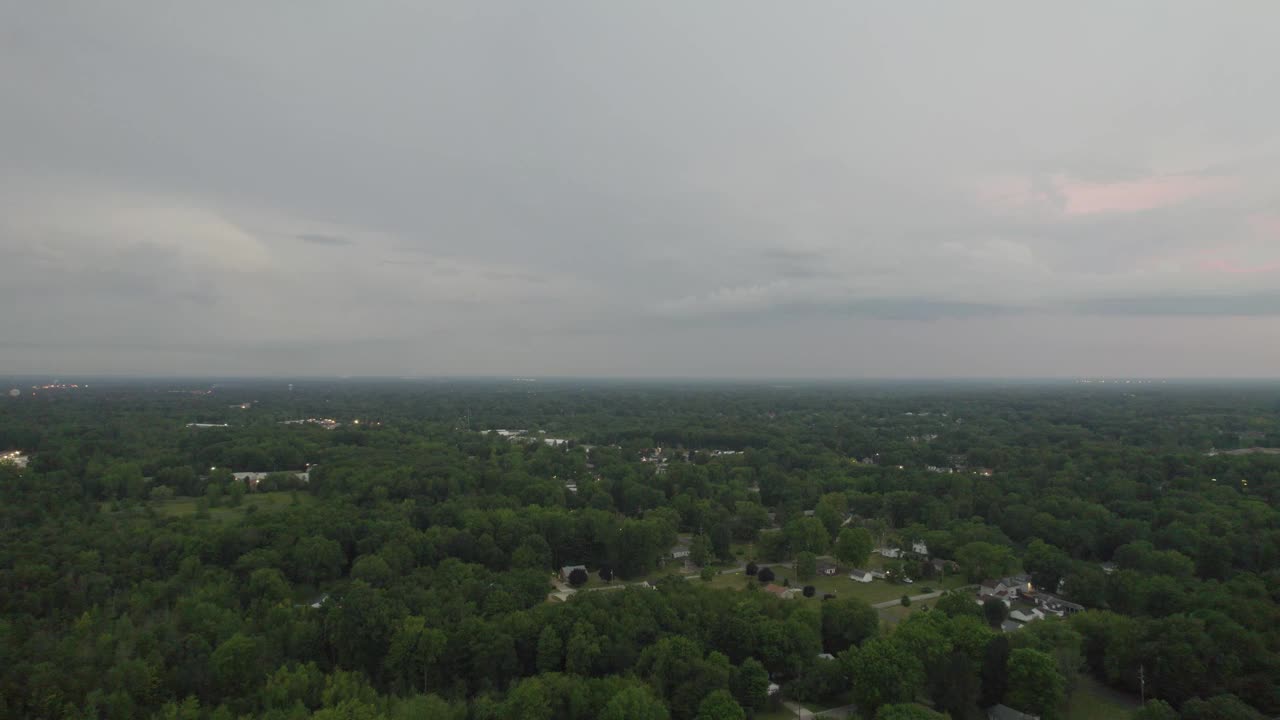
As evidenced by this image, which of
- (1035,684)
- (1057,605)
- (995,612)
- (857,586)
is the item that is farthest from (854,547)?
(1035,684)

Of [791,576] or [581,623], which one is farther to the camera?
[791,576]

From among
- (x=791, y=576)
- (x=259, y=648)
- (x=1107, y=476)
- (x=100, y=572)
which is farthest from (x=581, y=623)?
(x=1107, y=476)

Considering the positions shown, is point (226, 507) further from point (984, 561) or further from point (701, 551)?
point (984, 561)

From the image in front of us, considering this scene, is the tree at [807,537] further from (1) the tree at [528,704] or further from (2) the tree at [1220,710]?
(1) the tree at [528,704]

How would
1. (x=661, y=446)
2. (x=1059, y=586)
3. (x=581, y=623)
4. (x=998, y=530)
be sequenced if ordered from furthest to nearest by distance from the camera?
(x=661, y=446) < (x=998, y=530) < (x=1059, y=586) < (x=581, y=623)

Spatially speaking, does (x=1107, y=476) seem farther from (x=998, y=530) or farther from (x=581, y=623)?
(x=581, y=623)

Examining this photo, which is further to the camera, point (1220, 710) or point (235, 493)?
point (235, 493)

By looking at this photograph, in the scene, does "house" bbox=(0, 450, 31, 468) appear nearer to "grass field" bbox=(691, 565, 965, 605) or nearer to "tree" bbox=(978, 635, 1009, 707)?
"grass field" bbox=(691, 565, 965, 605)
